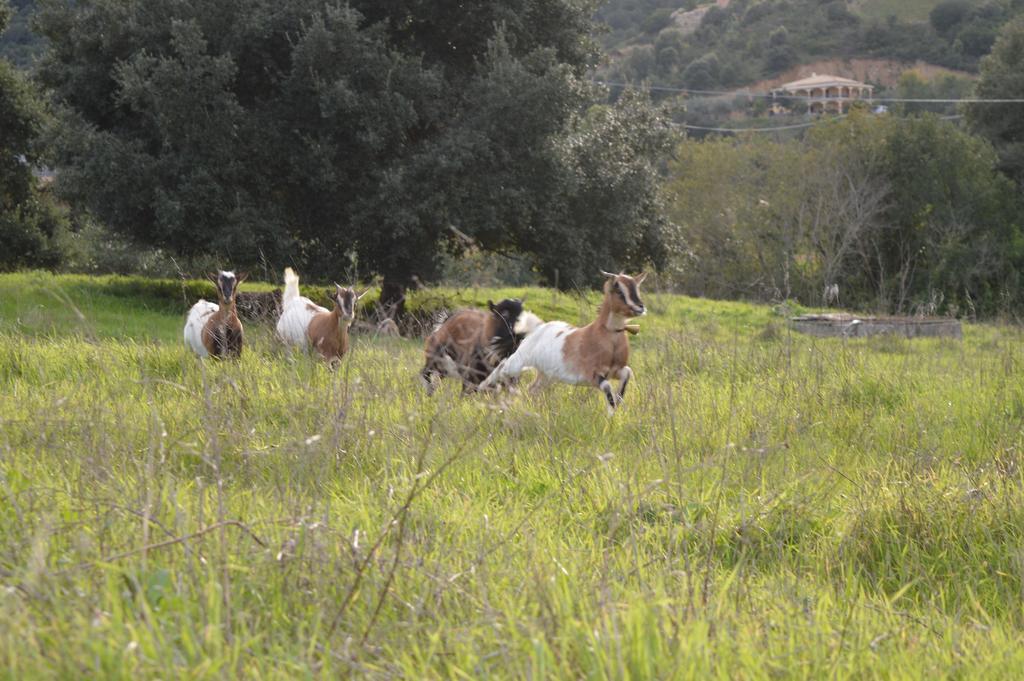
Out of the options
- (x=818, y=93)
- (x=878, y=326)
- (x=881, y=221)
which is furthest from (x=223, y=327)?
(x=818, y=93)

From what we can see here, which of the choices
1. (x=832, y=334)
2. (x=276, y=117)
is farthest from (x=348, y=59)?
(x=832, y=334)

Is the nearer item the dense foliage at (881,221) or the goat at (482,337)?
the goat at (482,337)

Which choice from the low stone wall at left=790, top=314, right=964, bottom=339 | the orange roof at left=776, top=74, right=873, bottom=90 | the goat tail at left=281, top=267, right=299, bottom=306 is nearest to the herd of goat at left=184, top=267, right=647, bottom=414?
the goat tail at left=281, top=267, right=299, bottom=306

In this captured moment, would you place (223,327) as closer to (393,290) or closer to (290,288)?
(290,288)

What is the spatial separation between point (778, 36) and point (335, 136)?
292 feet

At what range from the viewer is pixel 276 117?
2066 cm

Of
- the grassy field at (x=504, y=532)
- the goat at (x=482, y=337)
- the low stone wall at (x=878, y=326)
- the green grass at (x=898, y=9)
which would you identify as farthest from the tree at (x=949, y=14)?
the goat at (x=482, y=337)

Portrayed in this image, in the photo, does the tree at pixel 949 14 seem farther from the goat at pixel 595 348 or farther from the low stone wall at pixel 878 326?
the goat at pixel 595 348

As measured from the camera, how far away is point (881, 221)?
133 ft

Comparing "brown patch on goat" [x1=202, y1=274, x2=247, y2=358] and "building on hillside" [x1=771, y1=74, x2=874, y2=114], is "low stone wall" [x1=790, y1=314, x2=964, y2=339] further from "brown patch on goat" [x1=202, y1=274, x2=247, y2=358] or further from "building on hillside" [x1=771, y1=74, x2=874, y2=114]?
"building on hillside" [x1=771, y1=74, x2=874, y2=114]

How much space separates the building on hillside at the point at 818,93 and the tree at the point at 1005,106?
4128 centimetres

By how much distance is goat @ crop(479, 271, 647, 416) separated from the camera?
29.8 feet

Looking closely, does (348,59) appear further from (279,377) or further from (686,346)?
(279,377)

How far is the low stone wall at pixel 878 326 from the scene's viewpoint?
2020cm
